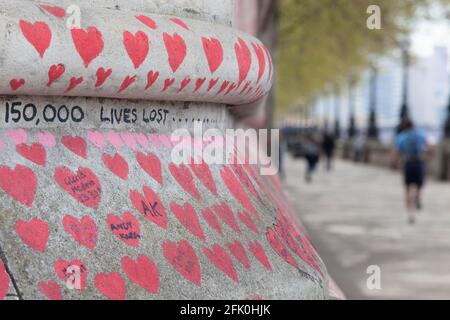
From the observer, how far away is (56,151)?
163 centimetres

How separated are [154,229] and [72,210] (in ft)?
0.59

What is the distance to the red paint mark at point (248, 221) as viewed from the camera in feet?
6.03

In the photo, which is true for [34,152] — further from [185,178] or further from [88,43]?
[185,178]

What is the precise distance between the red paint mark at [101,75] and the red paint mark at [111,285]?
0.40 metres

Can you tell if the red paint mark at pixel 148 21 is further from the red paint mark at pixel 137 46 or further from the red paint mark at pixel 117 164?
the red paint mark at pixel 117 164

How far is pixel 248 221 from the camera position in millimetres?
1852

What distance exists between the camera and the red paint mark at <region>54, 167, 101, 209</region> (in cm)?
158

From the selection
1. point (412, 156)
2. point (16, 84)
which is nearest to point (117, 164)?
point (16, 84)

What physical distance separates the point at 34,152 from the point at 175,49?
38cm

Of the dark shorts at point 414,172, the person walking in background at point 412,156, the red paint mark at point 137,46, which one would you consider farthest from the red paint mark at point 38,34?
the dark shorts at point 414,172

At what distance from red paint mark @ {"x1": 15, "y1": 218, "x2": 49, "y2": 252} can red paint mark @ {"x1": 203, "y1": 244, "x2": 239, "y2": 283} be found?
1.15ft
